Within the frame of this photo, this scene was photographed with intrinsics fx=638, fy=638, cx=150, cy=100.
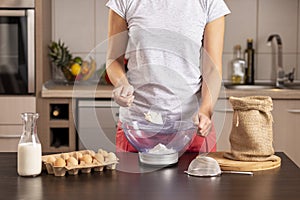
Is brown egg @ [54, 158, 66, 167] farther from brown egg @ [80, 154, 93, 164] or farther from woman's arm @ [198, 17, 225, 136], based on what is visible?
woman's arm @ [198, 17, 225, 136]

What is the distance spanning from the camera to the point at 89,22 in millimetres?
4051

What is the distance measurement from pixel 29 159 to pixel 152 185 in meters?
0.35

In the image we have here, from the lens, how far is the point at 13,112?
3539 millimetres

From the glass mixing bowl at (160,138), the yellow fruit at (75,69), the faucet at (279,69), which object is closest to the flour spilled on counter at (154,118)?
the glass mixing bowl at (160,138)

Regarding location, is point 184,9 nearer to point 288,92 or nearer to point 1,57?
point 288,92

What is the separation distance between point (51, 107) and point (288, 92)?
4.36 ft

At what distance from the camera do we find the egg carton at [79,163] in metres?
1.78

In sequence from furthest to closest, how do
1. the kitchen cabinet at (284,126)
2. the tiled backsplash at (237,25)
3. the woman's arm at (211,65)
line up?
the tiled backsplash at (237,25), the kitchen cabinet at (284,126), the woman's arm at (211,65)

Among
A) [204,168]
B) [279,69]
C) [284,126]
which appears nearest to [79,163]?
[204,168]

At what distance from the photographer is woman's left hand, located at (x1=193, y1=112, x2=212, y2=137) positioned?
1820mm

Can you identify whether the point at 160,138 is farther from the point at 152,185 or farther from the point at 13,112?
the point at 13,112

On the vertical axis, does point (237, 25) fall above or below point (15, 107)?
above

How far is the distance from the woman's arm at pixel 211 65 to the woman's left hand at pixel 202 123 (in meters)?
0.13

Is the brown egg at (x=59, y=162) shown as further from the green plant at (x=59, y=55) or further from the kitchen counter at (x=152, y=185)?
the green plant at (x=59, y=55)
